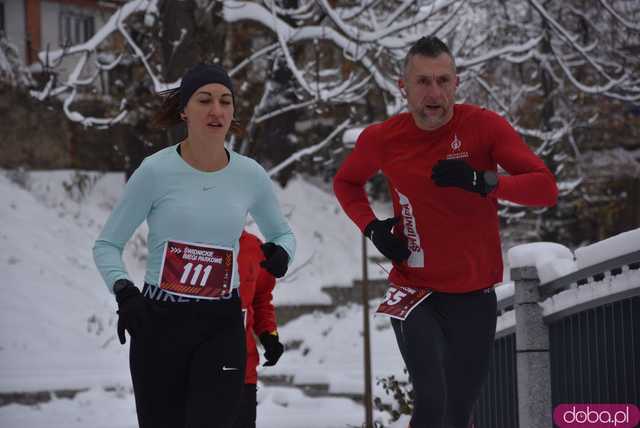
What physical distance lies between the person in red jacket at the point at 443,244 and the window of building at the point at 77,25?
88.8ft

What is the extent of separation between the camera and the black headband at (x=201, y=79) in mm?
4859

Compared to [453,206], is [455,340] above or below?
below

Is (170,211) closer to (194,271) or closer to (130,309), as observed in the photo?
(194,271)

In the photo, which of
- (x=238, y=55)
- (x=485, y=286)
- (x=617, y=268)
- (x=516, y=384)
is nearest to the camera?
(x=485, y=286)

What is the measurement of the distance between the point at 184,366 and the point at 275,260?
607mm

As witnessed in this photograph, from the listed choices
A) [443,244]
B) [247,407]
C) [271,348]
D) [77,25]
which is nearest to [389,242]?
[443,244]

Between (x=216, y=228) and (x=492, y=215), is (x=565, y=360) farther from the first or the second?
(x=216, y=228)

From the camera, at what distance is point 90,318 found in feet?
57.4

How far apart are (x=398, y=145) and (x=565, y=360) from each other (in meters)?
2.71

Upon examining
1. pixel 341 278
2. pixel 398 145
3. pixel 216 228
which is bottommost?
pixel 216 228

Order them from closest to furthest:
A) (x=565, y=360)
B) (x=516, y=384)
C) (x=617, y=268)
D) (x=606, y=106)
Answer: (x=617, y=268)
(x=565, y=360)
(x=516, y=384)
(x=606, y=106)

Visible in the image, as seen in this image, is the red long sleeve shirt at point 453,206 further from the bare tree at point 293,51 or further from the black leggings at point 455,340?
the bare tree at point 293,51

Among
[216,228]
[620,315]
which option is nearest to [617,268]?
[620,315]

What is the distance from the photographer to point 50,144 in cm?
2286
